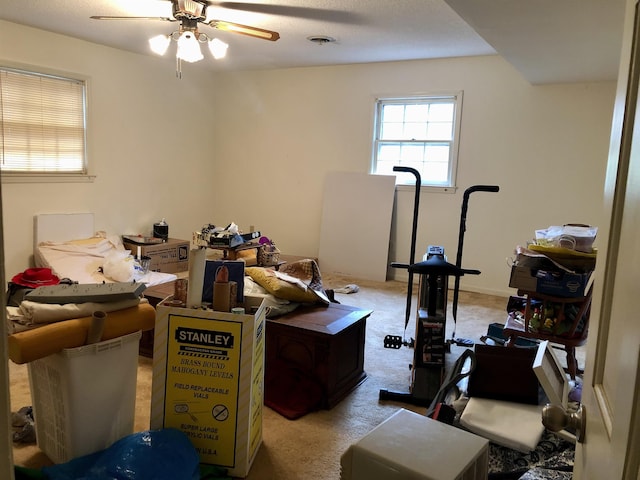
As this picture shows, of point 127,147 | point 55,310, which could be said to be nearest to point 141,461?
point 55,310

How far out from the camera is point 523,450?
6.61 feet

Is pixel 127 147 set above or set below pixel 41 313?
above

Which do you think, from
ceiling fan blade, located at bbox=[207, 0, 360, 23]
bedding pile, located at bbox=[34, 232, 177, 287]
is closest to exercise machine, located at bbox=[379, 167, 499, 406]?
ceiling fan blade, located at bbox=[207, 0, 360, 23]

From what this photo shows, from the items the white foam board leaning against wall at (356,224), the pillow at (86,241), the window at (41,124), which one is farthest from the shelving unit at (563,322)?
the window at (41,124)

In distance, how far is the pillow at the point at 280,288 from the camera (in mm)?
2977

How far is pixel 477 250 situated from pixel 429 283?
2783 millimetres

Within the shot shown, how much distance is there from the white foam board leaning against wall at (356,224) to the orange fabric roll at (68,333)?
12.9ft

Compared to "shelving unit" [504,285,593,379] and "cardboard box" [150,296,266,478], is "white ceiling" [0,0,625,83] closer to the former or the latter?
"shelving unit" [504,285,593,379]

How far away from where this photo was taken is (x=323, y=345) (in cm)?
272

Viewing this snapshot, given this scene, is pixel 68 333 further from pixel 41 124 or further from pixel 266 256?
pixel 41 124

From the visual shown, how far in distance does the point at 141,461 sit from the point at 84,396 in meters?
0.36

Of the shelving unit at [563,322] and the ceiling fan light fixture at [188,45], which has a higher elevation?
the ceiling fan light fixture at [188,45]

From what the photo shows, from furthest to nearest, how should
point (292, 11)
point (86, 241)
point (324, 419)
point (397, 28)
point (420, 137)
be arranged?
point (420, 137) → point (86, 241) → point (397, 28) → point (292, 11) → point (324, 419)

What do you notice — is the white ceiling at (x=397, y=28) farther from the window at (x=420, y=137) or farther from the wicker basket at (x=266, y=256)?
the wicker basket at (x=266, y=256)
